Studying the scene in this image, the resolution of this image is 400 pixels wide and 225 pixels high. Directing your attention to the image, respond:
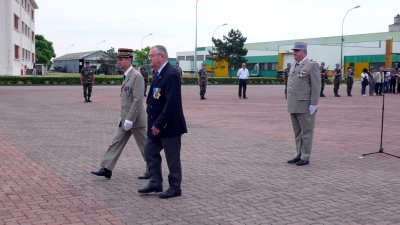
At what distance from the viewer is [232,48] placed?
237ft

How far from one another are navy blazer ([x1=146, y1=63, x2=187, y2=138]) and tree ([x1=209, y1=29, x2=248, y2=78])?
220 ft

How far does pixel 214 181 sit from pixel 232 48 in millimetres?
66790

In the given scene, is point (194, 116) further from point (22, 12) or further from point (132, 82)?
point (22, 12)

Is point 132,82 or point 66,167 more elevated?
point 132,82

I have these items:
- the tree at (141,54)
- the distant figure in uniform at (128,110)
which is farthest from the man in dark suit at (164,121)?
the tree at (141,54)

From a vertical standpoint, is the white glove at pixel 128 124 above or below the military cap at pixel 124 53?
below

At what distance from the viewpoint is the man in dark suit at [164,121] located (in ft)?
17.4

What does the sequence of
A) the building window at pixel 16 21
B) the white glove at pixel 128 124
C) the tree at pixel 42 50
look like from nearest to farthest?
the white glove at pixel 128 124, the building window at pixel 16 21, the tree at pixel 42 50

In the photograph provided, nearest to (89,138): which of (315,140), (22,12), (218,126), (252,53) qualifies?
(218,126)

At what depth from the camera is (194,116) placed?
15.1 meters

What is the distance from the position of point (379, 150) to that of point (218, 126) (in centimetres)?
486

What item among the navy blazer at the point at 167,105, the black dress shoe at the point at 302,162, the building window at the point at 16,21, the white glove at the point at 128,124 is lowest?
the black dress shoe at the point at 302,162

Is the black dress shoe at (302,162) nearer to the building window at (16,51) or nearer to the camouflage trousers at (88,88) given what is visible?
the camouflage trousers at (88,88)

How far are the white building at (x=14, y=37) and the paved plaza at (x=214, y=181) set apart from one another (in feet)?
121
